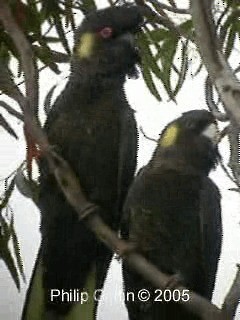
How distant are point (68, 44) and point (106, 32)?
9 centimetres

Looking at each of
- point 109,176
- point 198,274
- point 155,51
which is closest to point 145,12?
point 155,51

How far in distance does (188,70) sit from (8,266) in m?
0.32

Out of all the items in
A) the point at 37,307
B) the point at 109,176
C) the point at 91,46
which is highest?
the point at 91,46

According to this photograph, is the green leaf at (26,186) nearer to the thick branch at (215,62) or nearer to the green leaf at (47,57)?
the green leaf at (47,57)

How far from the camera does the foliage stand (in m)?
0.79

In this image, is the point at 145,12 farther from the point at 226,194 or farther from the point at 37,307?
the point at 37,307

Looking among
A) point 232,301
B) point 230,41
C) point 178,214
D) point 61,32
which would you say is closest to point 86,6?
point 61,32

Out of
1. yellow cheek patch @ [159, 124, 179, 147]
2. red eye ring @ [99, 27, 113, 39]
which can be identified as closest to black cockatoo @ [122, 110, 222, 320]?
yellow cheek patch @ [159, 124, 179, 147]

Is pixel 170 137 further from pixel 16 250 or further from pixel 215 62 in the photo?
pixel 16 250

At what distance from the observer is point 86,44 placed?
2.45 feet

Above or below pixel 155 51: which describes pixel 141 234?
below

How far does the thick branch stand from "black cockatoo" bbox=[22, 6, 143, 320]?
98 millimetres

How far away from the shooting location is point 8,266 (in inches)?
33.1

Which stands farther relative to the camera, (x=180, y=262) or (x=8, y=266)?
(x=8, y=266)
